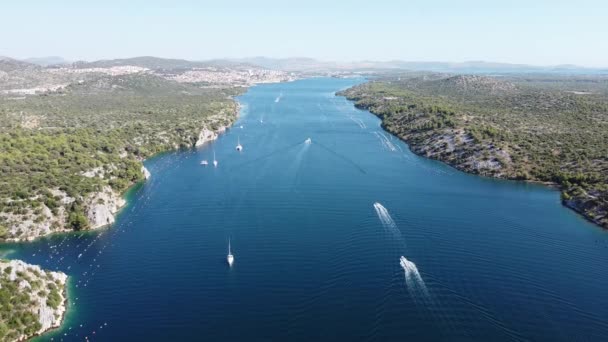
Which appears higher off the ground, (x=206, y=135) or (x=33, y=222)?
(x=206, y=135)

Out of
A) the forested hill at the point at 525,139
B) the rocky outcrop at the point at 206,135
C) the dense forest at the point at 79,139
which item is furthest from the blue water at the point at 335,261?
the rocky outcrop at the point at 206,135

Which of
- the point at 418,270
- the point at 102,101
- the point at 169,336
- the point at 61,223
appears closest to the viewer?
the point at 169,336

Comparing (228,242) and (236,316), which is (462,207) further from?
(236,316)

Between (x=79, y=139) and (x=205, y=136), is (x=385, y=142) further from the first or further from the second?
(x=79, y=139)

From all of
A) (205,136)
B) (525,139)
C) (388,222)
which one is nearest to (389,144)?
(525,139)

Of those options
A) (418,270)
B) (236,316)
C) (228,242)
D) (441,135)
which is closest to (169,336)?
(236,316)

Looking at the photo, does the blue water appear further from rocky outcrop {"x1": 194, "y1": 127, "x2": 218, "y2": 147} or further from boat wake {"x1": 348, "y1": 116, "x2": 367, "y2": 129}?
boat wake {"x1": 348, "y1": 116, "x2": 367, "y2": 129}
